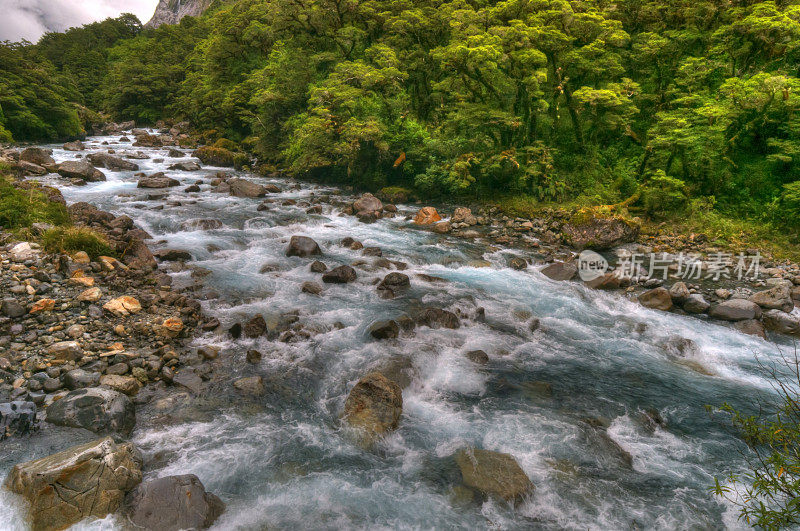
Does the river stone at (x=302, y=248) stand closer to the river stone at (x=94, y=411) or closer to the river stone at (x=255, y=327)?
the river stone at (x=255, y=327)

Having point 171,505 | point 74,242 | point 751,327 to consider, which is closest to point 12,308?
point 74,242

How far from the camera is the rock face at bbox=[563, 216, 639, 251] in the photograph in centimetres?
1334

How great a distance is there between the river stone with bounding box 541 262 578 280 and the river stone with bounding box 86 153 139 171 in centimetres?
2176

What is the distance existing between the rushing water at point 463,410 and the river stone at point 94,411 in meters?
0.29

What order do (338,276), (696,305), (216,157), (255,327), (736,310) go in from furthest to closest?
(216,157) → (338,276) → (696,305) → (736,310) → (255,327)

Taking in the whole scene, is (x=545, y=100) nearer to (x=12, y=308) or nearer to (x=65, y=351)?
(x=65, y=351)

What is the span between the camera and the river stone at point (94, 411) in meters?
4.77

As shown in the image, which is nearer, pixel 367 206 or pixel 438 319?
pixel 438 319

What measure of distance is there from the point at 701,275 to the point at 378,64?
16.1m

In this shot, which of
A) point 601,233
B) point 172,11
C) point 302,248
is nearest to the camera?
point 302,248

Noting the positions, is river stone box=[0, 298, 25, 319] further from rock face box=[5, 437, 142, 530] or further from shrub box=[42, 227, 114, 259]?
rock face box=[5, 437, 142, 530]

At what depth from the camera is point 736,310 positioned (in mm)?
9133

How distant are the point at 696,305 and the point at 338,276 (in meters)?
9.32

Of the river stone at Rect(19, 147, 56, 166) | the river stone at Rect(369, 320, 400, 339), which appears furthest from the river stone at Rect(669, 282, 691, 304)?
the river stone at Rect(19, 147, 56, 166)
